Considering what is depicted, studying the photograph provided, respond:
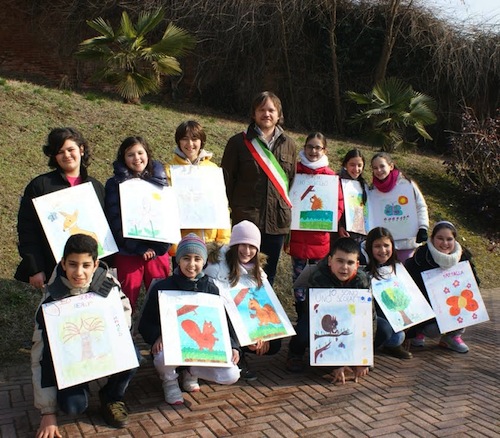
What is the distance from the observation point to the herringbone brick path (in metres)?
3.53

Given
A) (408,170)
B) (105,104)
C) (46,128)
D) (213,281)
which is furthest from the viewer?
(408,170)

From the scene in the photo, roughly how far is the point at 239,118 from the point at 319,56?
3.24m

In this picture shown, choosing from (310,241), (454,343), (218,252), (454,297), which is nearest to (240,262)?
(218,252)

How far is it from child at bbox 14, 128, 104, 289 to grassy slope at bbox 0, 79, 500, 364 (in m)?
1.10

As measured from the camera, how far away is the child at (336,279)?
4422 millimetres

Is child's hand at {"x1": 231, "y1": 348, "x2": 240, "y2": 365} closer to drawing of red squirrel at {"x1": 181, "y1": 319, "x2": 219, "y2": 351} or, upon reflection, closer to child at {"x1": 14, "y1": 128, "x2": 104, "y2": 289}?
drawing of red squirrel at {"x1": 181, "y1": 319, "x2": 219, "y2": 351}

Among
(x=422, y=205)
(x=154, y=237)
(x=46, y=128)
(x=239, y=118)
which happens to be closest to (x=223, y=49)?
(x=239, y=118)

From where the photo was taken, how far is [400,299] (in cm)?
493

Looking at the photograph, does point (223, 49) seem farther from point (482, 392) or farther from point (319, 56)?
point (482, 392)

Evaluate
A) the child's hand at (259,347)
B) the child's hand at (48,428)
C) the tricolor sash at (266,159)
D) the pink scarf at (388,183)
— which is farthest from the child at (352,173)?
the child's hand at (48,428)

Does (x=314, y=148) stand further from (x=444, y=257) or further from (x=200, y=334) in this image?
(x=200, y=334)

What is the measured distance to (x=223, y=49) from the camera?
1633 cm

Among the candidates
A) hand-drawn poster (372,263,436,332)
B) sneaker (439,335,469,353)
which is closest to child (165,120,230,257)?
hand-drawn poster (372,263,436,332)

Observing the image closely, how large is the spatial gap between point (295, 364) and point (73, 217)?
83.6 inches
